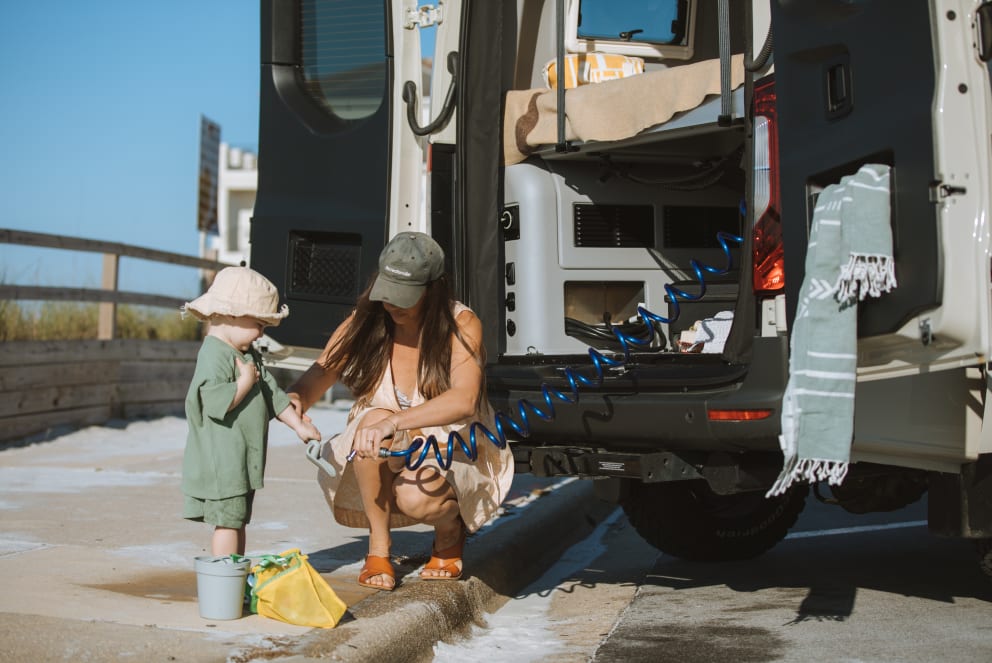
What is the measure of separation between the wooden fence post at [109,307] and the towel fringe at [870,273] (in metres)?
8.22

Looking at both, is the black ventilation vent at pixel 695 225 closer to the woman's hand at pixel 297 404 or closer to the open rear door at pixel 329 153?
the open rear door at pixel 329 153

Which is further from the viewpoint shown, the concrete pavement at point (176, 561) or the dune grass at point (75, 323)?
the dune grass at point (75, 323)

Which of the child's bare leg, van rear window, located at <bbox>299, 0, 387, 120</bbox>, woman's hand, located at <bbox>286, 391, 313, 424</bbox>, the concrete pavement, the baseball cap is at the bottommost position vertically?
the concrete pavement

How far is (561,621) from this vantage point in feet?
16.1

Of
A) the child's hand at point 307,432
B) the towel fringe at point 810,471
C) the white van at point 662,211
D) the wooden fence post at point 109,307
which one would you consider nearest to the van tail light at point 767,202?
the white van at point 662,211

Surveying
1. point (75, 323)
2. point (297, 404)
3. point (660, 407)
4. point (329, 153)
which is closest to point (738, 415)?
point (660, 407)

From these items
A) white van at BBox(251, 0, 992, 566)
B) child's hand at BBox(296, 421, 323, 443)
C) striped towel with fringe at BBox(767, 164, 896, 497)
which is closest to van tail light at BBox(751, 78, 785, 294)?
white van at BBox(251, 0, 992, 566)

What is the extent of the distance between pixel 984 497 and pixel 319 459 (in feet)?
A: 7.38

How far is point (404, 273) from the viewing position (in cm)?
440

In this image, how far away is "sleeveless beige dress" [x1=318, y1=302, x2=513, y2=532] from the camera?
14.9ft

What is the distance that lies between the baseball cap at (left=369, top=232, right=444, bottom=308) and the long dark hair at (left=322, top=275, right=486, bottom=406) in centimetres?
12

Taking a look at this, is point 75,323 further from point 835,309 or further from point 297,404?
point 835,309

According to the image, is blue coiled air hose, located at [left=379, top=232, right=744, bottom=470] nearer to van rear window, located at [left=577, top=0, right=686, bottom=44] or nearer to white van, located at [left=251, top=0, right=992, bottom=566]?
white van, located at [left=251, top=0, right=992, bottom=566]

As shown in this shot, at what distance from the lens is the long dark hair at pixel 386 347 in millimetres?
4523
